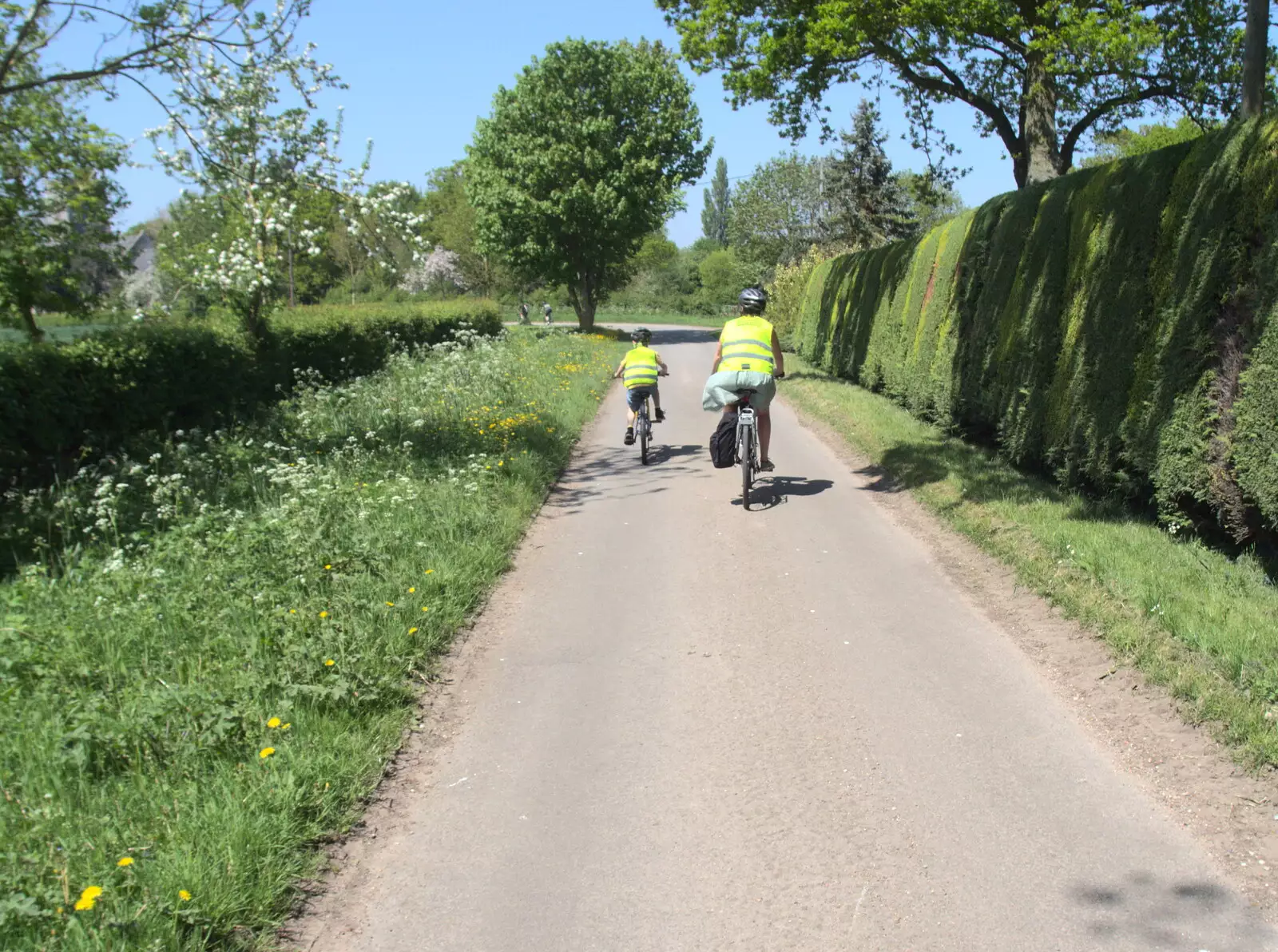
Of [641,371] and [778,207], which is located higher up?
[778,207]

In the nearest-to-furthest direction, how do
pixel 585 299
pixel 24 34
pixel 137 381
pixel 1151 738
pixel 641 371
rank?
pixel 1151 738, pixel 24 34, pixel 137 381, pixel 641 371, pixel 585 299

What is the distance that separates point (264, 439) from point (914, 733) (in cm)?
925

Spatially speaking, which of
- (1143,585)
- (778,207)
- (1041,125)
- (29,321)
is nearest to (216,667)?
(1143,585)

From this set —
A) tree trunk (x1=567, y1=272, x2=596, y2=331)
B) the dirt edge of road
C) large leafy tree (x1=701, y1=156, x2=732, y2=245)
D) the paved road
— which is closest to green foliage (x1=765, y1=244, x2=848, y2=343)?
tree trunk (x1=567, y1=272, x2=596, y2=331)

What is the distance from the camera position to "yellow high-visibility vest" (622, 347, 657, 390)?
1209cm

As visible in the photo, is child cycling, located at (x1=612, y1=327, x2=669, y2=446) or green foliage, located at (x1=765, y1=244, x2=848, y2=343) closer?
child cycling, located at (x1=612, y1=327, x2=669, y2=446)

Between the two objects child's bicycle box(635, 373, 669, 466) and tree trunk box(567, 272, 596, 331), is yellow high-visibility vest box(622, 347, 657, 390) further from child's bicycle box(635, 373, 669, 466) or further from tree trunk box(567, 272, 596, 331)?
tree trunk box(567, 272, 596, 331)

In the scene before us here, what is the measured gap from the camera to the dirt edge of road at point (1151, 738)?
361 centimetres

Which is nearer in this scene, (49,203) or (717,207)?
(49,203)

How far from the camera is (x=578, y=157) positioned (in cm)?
4222

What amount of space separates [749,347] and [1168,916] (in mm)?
6924

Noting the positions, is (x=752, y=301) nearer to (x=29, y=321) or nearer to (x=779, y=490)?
(x=779, y=490)

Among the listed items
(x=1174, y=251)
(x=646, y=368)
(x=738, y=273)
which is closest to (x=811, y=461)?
(x=646, y=368)

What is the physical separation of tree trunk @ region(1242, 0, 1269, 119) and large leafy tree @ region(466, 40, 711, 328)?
3542 centimetres
